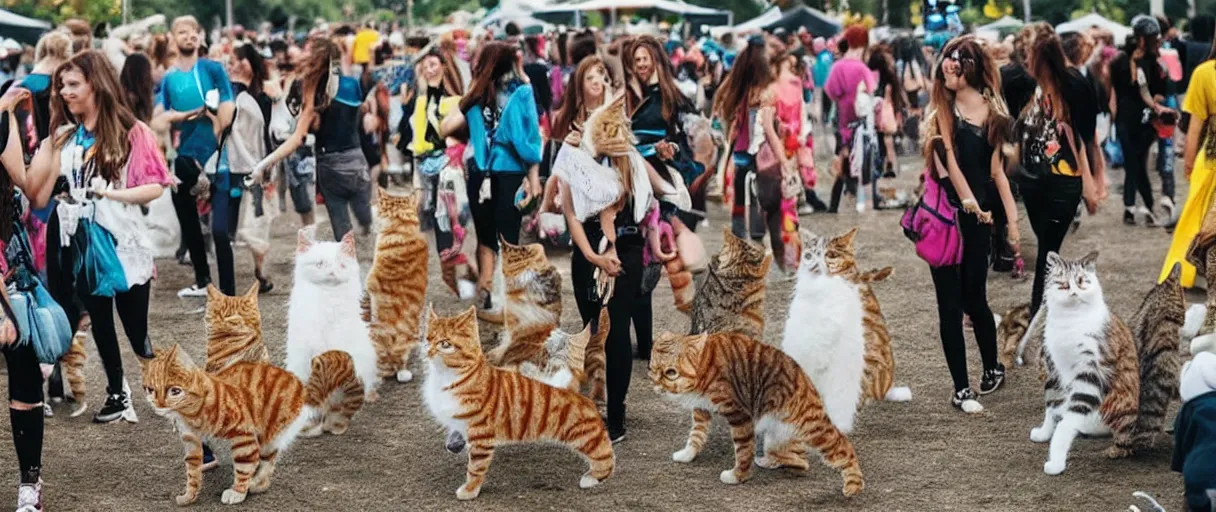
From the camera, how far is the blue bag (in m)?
6.80

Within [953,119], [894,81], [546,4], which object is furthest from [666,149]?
[546,4]

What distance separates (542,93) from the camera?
13.4m

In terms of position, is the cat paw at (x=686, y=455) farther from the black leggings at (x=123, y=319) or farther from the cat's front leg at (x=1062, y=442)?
the black leggings at (x=123, y=319)

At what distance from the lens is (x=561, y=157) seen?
663 centimetres

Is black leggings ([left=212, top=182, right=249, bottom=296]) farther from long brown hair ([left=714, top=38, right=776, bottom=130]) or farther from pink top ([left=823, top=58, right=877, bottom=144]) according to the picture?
pink top ([left=823, top=58, right=877, bottom=144])

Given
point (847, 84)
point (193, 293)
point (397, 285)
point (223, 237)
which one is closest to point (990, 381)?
point (397, 285)

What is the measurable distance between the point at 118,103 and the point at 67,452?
163 cm

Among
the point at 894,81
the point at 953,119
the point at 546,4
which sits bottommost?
the point at 546,4

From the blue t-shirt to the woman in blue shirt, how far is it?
175cm

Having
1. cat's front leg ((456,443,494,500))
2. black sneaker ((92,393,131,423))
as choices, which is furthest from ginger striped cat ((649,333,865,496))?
black sneaker ((92,393,131,423))

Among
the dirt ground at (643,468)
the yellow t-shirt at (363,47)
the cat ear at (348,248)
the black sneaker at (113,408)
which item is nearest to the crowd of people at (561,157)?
the black sneaker at (113,408)

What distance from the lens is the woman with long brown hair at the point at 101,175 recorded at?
6641mm

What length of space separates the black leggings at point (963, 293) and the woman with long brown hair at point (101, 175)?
143 inches

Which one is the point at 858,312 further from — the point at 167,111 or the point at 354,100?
the point at 167,111
